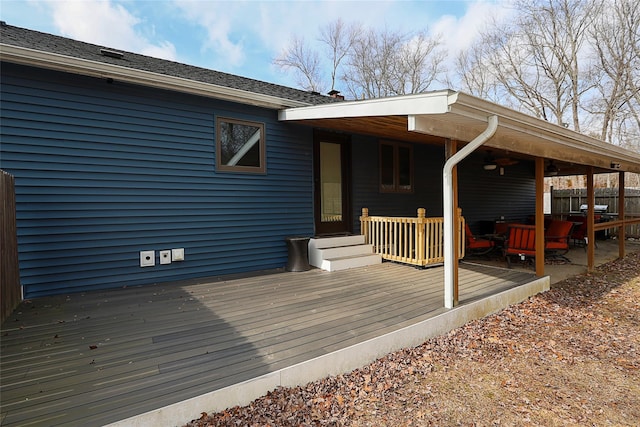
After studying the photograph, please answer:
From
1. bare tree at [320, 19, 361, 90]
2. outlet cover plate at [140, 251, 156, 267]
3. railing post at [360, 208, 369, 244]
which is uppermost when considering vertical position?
bare tree at [320, 19, 361, 90]

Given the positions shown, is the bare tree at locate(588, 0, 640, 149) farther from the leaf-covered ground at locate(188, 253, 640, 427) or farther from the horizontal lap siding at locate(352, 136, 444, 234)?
the leaf-covered ground at locate(188, 253, 640, 427)

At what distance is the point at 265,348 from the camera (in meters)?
2.66

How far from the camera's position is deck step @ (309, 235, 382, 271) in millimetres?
5695

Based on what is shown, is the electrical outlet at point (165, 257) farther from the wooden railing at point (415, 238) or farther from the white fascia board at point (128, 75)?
the wooden railing at point (415, 238)

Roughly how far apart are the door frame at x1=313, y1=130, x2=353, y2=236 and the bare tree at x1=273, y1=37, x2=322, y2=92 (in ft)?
50.0

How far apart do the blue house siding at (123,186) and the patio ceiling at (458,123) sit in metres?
1.40

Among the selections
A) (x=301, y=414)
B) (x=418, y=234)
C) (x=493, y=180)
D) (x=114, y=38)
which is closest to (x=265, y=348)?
(x=301, y=414)

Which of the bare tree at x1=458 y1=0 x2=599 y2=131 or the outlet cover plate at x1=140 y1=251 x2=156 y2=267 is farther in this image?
the bare tree at x1=458 y1=0 x2=599 y2=131

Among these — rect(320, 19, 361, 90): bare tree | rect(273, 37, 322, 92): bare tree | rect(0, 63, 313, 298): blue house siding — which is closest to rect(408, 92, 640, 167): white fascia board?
rect(0, 63, 313, 298): blue house siding

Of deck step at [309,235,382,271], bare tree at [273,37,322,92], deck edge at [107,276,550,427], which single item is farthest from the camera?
bare tree at [273,37,322,92]

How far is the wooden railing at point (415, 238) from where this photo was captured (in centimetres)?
565

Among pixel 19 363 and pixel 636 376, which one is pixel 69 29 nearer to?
pixel 19 363

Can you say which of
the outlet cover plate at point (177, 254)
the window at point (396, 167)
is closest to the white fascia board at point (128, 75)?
the outlet cover plate at point (177, 254)

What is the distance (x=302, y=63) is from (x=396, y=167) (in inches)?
645
